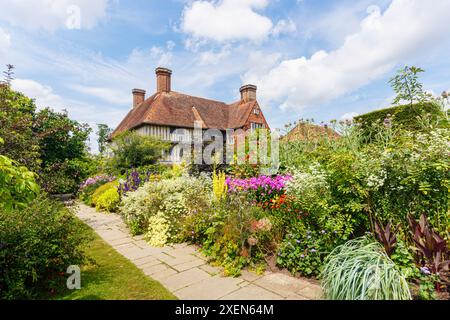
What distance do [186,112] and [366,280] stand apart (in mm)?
22904

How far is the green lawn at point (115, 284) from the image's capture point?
281 centimetres

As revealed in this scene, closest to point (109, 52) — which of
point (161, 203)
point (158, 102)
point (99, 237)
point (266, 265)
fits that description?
point (161, 203)

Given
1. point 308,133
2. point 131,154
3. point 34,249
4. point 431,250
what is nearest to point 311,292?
point 431,250

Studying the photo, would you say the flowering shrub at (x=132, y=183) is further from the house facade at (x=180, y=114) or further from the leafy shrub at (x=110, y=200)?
the house facade at (x=180, y=114)

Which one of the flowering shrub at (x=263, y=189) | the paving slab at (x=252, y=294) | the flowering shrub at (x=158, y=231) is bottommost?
the paving slab at (x=252, y=294)

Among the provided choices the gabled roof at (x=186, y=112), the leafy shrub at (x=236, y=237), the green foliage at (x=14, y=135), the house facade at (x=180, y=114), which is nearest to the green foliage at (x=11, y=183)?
the leafy shrub at (x=236, y=237)

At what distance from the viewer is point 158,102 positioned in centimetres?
2233

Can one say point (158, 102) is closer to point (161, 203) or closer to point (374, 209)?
point (161, 203)

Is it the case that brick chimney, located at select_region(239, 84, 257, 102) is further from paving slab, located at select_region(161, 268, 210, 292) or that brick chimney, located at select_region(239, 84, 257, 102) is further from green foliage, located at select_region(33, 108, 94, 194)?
paving slab, located at select_region(161, 268, 210, 292)

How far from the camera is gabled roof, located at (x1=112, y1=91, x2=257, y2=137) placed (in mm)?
21469

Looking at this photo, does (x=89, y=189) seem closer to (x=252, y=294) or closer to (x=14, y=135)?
(x=14, y=135)

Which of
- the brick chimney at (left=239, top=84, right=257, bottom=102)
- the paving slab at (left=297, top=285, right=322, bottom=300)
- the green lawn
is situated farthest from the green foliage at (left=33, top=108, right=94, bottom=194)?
the brick chimney at (left=239, top=84, right=257, bottom=102)

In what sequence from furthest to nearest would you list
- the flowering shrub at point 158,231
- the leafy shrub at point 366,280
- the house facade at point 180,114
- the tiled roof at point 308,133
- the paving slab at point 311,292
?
the house facade at point 180,114, the tiled roof at point 308,133, the flowering shrub at point 158,231, the paving slab at point 311,292, the leafy shrub at point 366,280

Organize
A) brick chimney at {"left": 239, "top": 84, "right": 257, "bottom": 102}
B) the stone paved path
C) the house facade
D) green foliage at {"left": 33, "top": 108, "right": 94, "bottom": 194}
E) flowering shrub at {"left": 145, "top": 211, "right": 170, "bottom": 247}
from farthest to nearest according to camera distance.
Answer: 1. brick chimney at {"left": 239, "top": 84, "right": 257, "bottom": 102}
2. the house facade
3. green foliage at {"left": 33, "top": 108, "right": 94, "bottom": 194}
4. flowering shrub at {"left": 145, "top": 211, "right": 170, "bottom": 247}
5. the stone paved path
